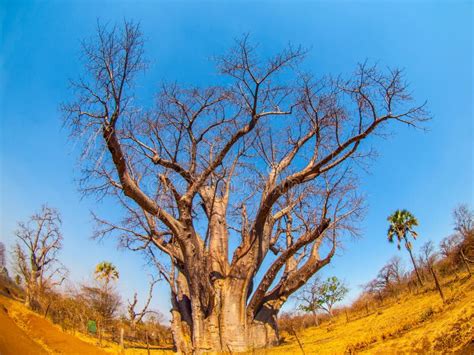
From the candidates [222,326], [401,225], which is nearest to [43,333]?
[222,326]

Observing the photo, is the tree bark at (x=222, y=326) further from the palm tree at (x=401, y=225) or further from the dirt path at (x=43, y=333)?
the palm tree at (x=401, y=225)

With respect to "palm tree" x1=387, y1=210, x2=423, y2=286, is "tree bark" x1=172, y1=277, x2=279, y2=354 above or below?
below

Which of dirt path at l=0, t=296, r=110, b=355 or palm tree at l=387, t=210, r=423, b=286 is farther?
palm tree at l=387, t=210, r=423, b=286

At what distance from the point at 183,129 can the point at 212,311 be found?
14.1 ft

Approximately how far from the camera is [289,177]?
23.5 ft

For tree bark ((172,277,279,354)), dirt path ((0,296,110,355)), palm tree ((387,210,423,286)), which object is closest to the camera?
tree bark ((172,277,279,354))

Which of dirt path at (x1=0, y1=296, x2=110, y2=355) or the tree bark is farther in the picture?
dirt path at (x1=0, y1=296, x2=110, y2=355)

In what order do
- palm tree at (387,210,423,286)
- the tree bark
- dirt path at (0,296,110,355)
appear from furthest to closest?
palm tree at (387,210,423,286), dirt path at (0,296,110,355), the tree bark

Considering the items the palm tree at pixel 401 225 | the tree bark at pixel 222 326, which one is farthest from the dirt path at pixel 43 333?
the palm tree at pixel 401 225

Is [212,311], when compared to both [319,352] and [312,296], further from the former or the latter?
[312,296]

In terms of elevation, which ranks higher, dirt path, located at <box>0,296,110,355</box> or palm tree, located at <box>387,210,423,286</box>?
palm tree, located at <box>387,210,423,286</box>

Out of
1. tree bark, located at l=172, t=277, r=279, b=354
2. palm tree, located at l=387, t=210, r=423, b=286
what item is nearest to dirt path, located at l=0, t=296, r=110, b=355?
tree bark, located at l=172, t=277, r=279, b=354

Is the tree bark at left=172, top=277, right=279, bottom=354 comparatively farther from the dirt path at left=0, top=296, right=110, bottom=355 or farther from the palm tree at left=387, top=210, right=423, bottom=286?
the palm tree at left=387, top=210, right=423, bottom=286

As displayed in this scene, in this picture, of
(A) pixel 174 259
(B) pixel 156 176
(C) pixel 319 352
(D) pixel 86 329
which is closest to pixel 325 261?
(C) pixel 319 352
